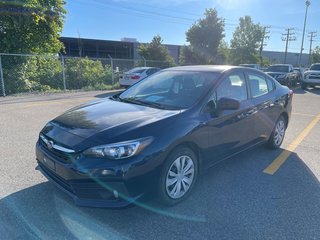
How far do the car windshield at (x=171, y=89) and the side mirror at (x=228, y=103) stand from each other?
0.26 metres

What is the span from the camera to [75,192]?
2.80 metres

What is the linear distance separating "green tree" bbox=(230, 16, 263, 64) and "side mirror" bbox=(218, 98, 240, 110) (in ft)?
164

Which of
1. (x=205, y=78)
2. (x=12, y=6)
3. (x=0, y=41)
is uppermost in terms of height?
(x=12, y=6)

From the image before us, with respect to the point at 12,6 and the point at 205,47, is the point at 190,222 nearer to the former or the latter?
the point at 12,6

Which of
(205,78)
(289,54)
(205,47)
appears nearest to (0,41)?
(205,78)

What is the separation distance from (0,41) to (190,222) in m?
14.3

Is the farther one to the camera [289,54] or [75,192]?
[289,54]

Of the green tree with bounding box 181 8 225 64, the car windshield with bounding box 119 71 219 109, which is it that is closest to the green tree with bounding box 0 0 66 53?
the car windshield with bounding box 119 71 219 109

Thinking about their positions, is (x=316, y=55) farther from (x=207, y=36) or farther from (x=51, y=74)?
(x=51, y=74)

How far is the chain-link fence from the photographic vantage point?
531 inches

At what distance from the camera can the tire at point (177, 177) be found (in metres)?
3.01

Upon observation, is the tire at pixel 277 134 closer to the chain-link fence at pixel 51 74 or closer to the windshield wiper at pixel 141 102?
the windshield wiper at pixel 141 102

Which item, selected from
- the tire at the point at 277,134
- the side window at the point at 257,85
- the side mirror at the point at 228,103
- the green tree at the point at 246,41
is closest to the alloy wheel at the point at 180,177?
the side mirror at the point at 228,103

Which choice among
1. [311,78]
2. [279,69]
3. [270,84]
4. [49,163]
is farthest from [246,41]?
[49,163]
